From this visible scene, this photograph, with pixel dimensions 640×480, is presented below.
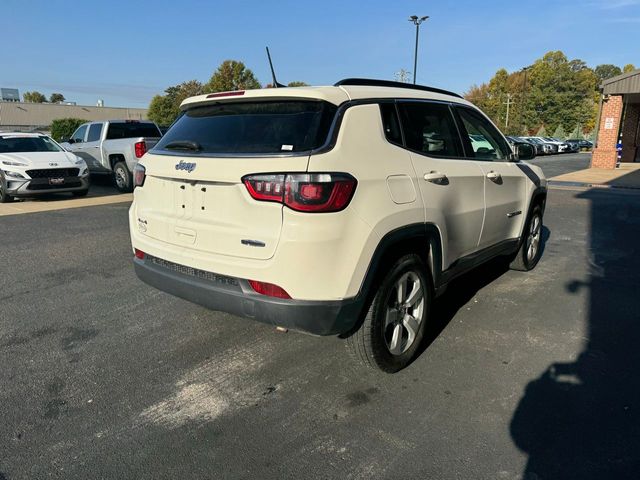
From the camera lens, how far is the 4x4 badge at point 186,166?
2984 millimetres

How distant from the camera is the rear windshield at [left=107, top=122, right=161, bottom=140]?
12.9 metres

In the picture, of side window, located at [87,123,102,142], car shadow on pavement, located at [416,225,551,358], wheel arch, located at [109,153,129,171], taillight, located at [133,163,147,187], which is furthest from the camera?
side window, located at [87,123,102,142]

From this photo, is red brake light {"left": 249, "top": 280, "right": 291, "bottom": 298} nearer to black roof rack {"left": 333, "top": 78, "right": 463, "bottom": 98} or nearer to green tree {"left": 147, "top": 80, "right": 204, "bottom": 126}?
black roof rack {"left": 333, "top": 78, "right": 463, "bottom": 98}

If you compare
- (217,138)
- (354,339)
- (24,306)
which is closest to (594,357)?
(354,339)

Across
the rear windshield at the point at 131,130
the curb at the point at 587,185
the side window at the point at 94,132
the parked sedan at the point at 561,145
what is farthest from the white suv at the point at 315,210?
the parked sedan at the point at 561,145

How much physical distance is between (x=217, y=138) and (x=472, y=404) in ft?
7.50

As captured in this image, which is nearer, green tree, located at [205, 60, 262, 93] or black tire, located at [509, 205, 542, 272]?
black tire, located at [509, 205, 542, 272]

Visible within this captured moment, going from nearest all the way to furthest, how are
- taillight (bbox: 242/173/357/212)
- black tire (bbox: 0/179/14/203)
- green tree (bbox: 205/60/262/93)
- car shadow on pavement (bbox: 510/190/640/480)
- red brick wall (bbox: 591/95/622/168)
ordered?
car shadow on pavement (bbox: 510/190/640/480)
taillight (bbox: 242/173/357/212)
black tire (bbox: 0/179/14/203)
red brick wall (bbox: 591/95/622/168)
green tree (bbox: 205/60/262/93)

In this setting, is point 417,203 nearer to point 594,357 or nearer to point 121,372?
point 594,357

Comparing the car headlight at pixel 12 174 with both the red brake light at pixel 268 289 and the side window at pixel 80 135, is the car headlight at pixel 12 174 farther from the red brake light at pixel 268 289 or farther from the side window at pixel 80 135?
the red brake light at pixel 268 289

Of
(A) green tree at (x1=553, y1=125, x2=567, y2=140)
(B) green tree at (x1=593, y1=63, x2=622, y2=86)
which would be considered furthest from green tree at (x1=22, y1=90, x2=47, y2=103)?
(B) green tree at (x1=593, y1=63, x2=622, y2=86)

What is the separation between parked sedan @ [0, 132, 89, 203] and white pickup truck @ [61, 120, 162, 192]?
3.95 ft

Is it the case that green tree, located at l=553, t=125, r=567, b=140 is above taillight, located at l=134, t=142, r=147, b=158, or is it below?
above

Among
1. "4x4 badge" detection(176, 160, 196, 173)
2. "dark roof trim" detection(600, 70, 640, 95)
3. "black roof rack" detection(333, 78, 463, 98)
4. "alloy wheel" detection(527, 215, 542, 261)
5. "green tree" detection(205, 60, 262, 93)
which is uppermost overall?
"green tree" detection(205, 60, 262, 93)
